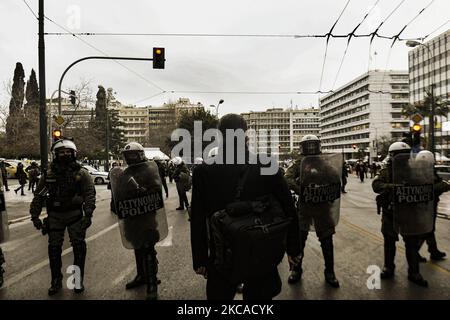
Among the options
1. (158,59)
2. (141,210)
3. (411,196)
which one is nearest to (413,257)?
(411,196)

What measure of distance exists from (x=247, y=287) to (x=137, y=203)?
78.2 inches

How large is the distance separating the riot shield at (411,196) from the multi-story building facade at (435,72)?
200ft

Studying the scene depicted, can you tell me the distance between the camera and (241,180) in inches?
90.6

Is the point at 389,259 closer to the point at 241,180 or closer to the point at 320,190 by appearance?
the point at 320,190

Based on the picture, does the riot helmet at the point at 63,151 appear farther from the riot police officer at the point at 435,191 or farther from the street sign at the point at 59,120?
the street sign at the point at 59,120

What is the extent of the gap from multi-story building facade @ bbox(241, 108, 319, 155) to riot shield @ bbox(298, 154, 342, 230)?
551 ft

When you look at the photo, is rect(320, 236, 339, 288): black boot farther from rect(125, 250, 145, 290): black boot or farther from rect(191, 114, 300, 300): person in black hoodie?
rect(125, 250, 145, 290): black boot

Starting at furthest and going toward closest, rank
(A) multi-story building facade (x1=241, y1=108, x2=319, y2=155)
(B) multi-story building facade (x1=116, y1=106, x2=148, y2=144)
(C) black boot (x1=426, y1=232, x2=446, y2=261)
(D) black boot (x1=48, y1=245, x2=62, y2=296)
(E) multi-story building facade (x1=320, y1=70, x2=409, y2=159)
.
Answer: (A) multi-story building facade (x1=241, y1=108, x2=319, y2=155)
(B) multi-story building facade (x1=116, y1=106, x2=148, y2=144)
(E) multi-story building facade (x1=320, y1=70, x2=409, y2=159)
(C) black boot (x1=426, y1=232, x2=446, y2=261)
(D) black boot (x1=48, y1=245, x2=62, y2=296)

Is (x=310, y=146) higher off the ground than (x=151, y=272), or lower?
higher

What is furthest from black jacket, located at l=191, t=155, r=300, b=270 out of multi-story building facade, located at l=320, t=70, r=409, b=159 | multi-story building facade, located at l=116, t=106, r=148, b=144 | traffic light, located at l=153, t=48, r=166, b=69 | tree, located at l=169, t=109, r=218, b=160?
multi-story building facade, located at l=116, t=106, r=148, b=144

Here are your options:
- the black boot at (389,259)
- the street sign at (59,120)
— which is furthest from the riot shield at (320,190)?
the street sign at (59,120)

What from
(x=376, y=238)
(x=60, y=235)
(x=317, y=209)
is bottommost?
(x=376, y=238)

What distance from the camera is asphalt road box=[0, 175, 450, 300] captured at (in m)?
3.77
